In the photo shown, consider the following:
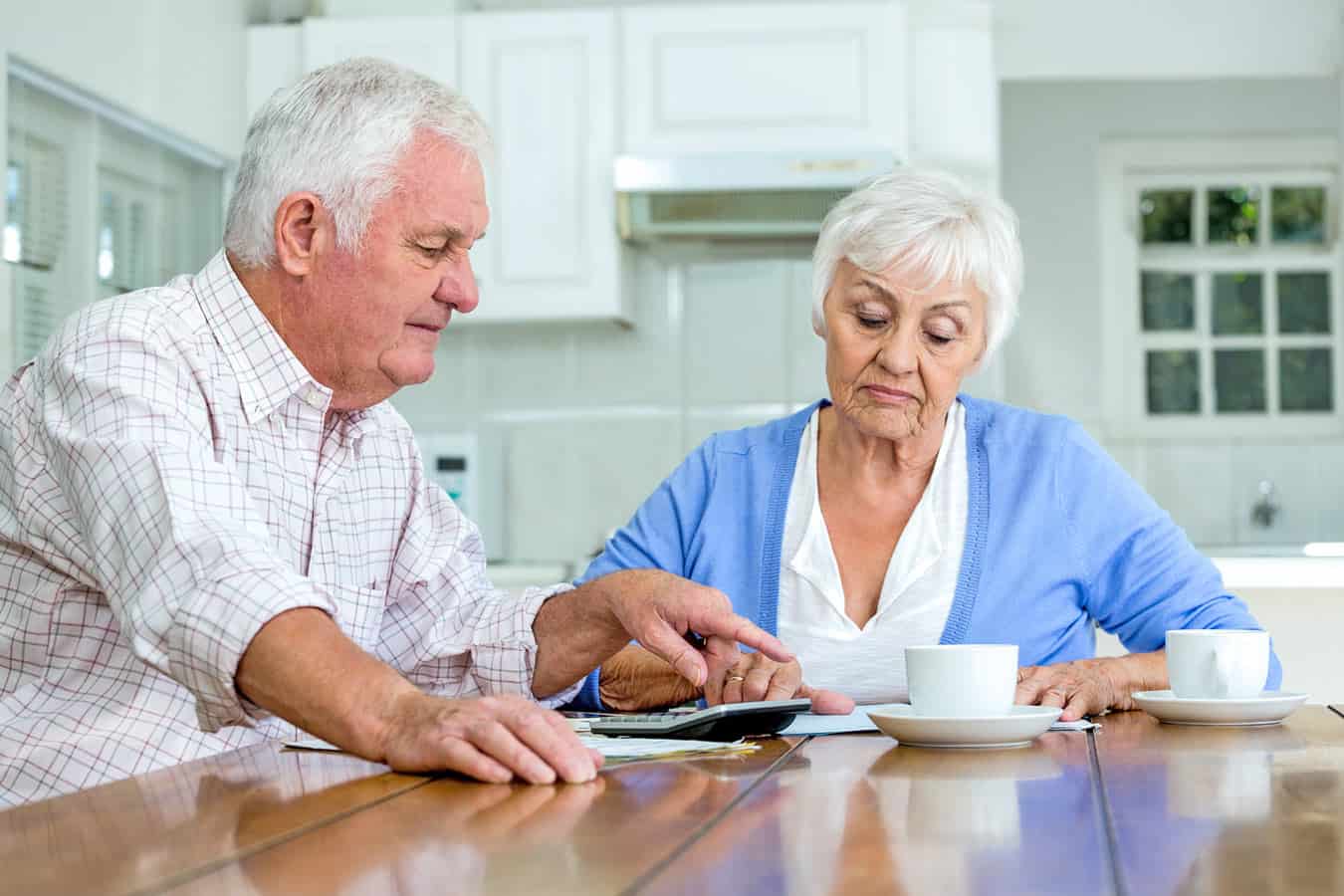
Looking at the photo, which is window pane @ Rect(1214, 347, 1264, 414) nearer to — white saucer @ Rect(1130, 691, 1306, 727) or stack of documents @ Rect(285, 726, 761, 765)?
white saucer @ Rect(1130, 691, 1306, 727)

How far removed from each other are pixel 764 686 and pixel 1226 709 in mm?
425

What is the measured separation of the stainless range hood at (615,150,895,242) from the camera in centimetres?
403

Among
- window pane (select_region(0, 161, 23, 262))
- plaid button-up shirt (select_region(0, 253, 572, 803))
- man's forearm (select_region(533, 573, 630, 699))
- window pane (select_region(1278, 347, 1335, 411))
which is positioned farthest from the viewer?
window pane (select_region(1278, 347, 1335, 411))

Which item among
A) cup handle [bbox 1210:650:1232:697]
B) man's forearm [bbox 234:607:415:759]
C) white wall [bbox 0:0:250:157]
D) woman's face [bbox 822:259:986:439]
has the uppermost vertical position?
white wall [bbox 0:0:250:157]

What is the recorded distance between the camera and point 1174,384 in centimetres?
600

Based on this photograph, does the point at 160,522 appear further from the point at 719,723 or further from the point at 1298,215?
the point at 1298,215

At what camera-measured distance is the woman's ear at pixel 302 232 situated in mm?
1558

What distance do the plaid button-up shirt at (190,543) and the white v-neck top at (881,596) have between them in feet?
1.18

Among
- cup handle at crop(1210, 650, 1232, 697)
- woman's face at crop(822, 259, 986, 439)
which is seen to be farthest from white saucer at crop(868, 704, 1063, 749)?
woman's face at crop(822, 259, 986, 439)

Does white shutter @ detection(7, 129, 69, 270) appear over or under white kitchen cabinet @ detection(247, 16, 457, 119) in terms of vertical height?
under

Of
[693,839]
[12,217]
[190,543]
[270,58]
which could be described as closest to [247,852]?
[693,839]

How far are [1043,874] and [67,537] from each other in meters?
1.01

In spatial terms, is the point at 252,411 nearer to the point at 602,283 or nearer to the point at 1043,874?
the point at 1043,874

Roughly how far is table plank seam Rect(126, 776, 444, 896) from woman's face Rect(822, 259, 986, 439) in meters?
1.07
